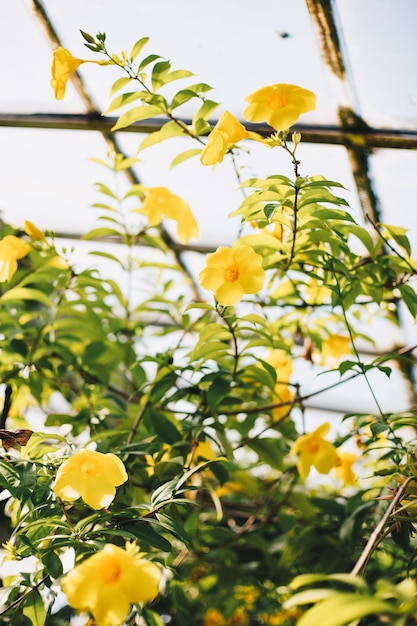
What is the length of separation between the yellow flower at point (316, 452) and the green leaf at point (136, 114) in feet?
2.53

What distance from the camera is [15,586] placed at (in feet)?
2.75

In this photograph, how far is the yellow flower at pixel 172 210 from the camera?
1.36 metres

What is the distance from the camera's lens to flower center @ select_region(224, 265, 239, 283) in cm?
94

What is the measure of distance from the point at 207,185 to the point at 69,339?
736 millimetres

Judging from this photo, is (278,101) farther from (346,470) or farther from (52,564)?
(346,470)

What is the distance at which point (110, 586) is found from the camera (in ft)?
1.89

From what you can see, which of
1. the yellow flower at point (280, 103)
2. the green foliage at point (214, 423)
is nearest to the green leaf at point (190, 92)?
the green foliage at point (214, 423)

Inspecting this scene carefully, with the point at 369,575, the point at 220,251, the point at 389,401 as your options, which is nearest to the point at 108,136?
the point at 220,251

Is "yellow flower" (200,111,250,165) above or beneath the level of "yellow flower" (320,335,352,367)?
above

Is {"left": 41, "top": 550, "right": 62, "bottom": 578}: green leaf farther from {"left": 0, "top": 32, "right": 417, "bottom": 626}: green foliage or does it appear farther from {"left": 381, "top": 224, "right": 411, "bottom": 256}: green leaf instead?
{"left": 381, "top": 224, "right": 411, "bottom": 256}: green leaf

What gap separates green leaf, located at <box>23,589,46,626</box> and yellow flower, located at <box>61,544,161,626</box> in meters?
0.23

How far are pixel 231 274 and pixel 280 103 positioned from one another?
0.31m

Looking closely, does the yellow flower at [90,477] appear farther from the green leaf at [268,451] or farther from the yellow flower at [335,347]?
the yellow flower at [335,347]

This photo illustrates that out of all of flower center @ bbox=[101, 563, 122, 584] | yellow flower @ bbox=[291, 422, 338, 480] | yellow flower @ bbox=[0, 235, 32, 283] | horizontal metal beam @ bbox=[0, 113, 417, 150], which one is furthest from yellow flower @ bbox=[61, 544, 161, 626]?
horizontal metal beam @ bbox=[0, 113, 417, 150]
